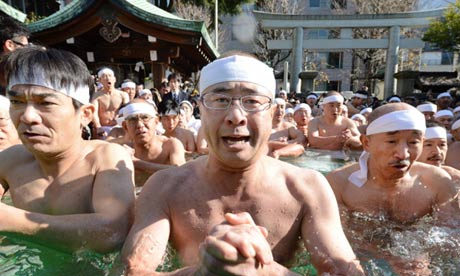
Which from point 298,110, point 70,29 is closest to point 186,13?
point 70,29

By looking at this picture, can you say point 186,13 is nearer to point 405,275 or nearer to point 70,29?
point 70,29

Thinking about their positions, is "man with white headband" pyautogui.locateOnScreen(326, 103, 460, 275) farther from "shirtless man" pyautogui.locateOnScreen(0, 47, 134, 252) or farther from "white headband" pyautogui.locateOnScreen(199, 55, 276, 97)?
"shirtless man" pyautogui.locateOnScreen(0, 47, 134, 252)

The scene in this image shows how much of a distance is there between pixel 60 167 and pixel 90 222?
526mm

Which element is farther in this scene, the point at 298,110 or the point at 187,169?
the point at 298,110

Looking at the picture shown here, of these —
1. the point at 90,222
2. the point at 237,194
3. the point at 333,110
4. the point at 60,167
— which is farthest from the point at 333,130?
the point at 90,222

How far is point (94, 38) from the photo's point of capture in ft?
36.2

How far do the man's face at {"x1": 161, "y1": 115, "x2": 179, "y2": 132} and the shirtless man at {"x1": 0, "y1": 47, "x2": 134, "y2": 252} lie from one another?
11.9 feet

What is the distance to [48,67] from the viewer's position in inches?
86.8

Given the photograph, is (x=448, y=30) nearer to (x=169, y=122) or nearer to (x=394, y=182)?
(x=169, y=122)

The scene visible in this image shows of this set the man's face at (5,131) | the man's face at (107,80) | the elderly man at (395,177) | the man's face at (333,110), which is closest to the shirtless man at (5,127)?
the man's face at (5,131)

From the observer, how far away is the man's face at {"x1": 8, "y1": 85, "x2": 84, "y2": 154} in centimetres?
212

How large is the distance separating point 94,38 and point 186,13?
49.7 ft

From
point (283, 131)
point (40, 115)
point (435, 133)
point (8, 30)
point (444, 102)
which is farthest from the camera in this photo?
point (444, 102)

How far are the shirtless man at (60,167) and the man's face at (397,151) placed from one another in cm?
214
